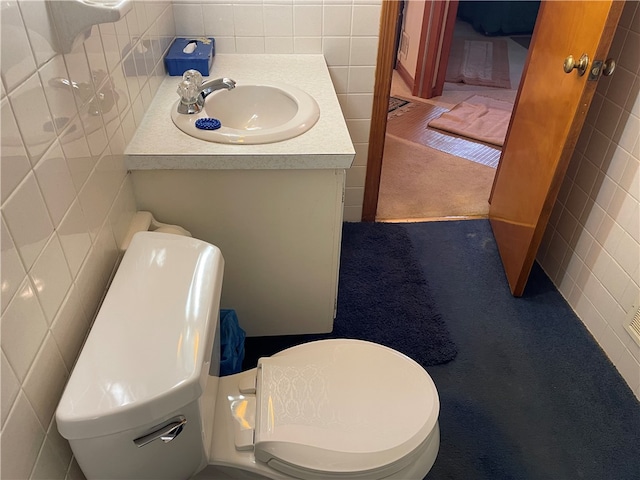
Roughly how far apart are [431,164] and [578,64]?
4.40 feet

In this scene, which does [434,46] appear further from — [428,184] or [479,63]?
[428,184]

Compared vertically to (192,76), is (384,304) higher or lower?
lower

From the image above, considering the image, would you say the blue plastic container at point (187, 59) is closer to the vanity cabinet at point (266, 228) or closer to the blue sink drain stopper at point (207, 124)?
the blue sink drain stopper at point (207, 124)

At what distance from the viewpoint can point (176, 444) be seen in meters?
0.88

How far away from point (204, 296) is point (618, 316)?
4.51 feet

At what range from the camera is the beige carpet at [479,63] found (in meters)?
4.00

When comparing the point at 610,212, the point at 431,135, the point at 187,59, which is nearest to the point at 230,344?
the point at 187,59

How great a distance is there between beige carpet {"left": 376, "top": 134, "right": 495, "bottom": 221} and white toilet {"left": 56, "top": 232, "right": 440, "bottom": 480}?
134cm

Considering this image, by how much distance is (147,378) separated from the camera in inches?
31.3

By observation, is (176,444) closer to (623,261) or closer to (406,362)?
(406,362)

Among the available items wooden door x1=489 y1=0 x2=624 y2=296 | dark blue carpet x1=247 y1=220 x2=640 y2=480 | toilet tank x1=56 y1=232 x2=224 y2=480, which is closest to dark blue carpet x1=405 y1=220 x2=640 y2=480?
dark blue carpet x1=247 y1=220 x2=640 y2=480

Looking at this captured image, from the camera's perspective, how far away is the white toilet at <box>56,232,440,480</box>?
0.79 metres

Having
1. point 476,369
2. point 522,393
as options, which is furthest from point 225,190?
point 522,393

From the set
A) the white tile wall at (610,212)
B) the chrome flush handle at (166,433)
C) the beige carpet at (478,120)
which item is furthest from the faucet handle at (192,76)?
the beige carpet at (478,120)
